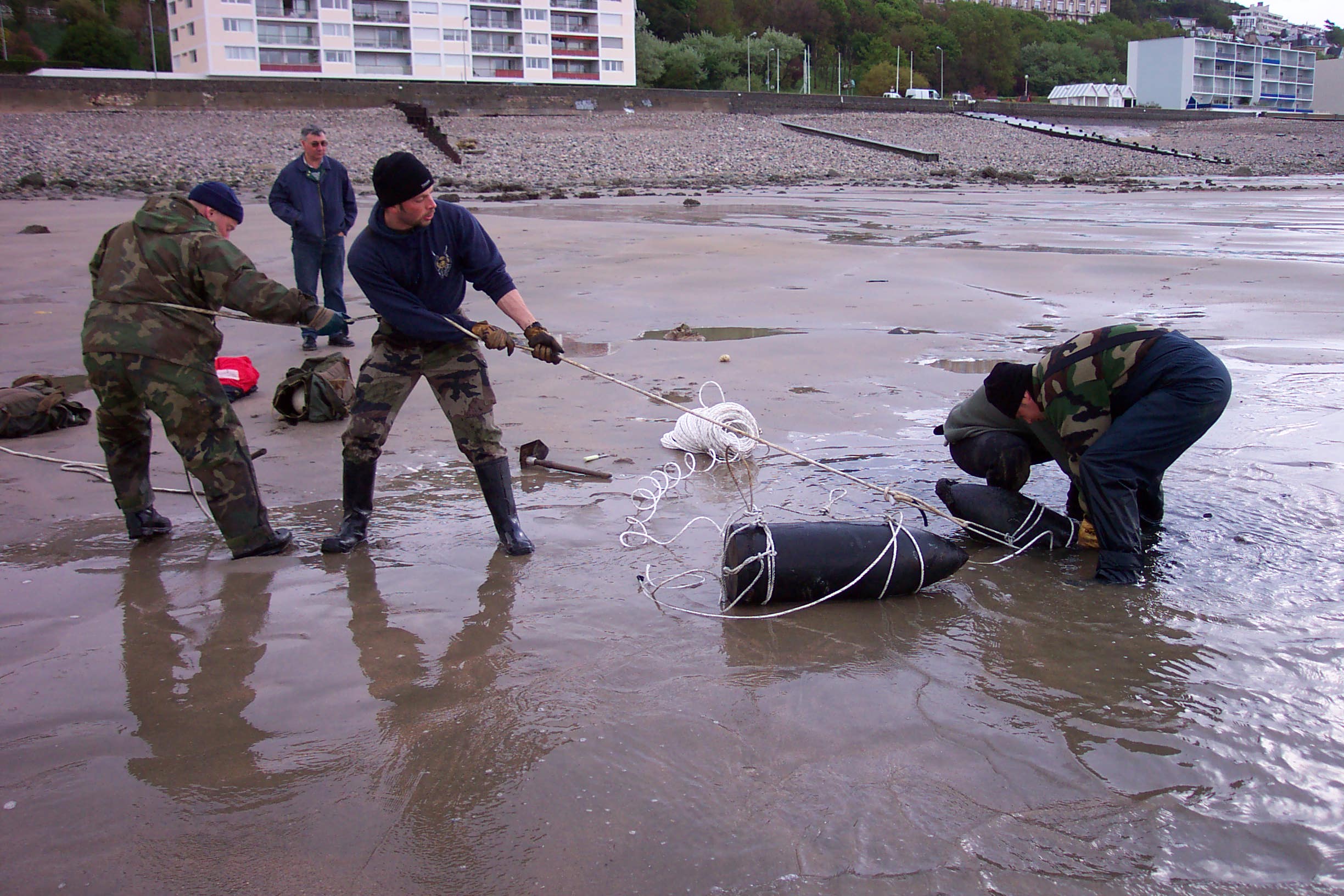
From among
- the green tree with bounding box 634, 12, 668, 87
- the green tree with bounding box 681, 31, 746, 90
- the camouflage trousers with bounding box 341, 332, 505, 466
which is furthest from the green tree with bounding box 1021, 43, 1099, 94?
the camouflage trousers with bounding box 341, 332, 505, 466

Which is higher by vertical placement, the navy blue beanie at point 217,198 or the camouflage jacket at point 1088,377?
the navy blue beanie at point 217,198

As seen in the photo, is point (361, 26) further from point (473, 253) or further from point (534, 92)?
point (473, 253)

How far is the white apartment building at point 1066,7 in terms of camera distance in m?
152

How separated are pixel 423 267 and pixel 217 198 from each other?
3.49 ft

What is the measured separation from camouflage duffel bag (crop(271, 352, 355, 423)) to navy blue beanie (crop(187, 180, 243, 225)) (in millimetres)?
2053

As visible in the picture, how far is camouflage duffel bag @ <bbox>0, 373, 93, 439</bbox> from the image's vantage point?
21.3 ft

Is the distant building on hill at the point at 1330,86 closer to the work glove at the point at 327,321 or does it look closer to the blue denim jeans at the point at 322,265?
the blue denim jeans at the point at 322,265

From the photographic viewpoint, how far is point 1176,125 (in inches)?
2190

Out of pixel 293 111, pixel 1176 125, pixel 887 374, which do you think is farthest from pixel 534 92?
pixel 887 374

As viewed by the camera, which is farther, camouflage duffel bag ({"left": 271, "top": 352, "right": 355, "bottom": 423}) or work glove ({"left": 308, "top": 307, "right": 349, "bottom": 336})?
camouflage duffel bag ({"left": 271, "top": 352, "right": 355, "bottom": 423})

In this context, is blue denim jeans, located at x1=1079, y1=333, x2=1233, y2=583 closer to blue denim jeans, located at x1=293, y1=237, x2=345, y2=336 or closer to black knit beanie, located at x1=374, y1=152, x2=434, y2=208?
black knit beanie, located at x1=374, y1=152, x2=434, y2=208

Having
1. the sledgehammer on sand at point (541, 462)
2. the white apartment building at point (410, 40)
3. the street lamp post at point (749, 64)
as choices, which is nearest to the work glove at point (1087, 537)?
the sledgehammer on sand at point (541, 462)

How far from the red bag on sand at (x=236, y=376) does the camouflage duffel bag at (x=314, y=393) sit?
55 centimetres

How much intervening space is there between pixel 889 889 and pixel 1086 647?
1.67 metres
